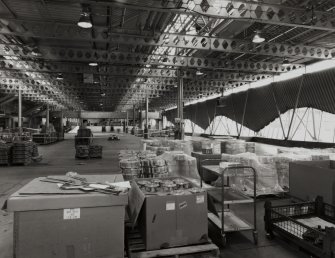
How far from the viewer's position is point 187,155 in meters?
7.68

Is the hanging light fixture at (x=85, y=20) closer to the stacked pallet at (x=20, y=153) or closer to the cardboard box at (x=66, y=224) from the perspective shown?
the cardboard box at (x=66, y=224)

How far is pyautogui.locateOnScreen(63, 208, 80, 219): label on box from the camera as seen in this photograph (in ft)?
9.70

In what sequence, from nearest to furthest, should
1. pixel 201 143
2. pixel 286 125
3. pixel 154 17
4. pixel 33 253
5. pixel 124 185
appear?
pixel 33 253
pixel 124 185
pixel 154 17
pixel 201 143
pixel 286 125

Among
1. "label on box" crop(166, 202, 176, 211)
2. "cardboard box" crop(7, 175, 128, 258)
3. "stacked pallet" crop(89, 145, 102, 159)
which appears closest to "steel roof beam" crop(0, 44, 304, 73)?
"stacked pallet" crop(89, 145, 102, 159)

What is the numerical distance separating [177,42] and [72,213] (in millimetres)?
8217

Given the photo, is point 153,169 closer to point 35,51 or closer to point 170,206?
point 170,206

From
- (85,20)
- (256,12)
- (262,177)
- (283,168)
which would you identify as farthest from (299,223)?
(85,20)

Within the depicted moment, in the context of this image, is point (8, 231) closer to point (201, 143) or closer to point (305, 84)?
point (201, 143)

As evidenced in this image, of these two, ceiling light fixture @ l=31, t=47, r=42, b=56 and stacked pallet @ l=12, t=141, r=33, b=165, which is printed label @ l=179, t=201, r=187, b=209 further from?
stacked pallet @ l=12, t=141, r=33, b=165

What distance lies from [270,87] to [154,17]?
9.93m

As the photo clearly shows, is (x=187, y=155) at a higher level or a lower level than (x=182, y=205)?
higher

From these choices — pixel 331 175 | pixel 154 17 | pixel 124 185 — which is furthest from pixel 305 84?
pixel 124 185

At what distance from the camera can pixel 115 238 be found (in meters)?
3.08

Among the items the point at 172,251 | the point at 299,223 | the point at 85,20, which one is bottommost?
the point at 172,251
